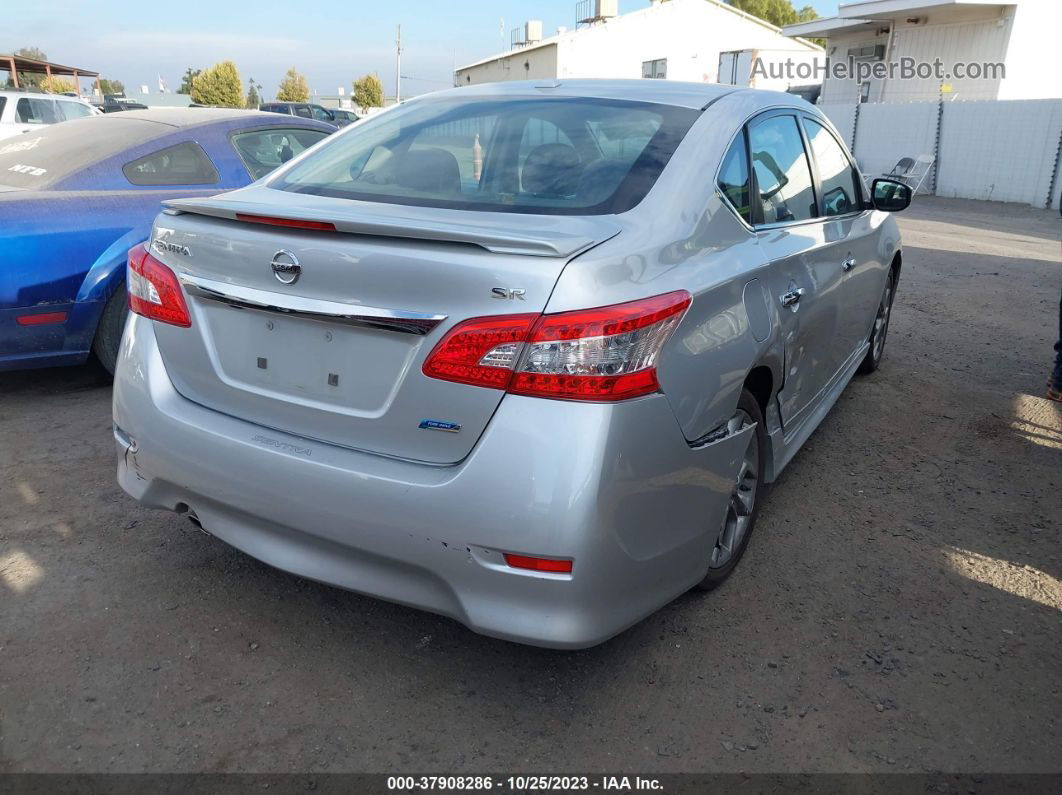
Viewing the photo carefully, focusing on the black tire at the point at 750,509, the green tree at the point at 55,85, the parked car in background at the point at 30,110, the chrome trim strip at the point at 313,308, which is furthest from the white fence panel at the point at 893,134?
the green tree at the point at 55,85

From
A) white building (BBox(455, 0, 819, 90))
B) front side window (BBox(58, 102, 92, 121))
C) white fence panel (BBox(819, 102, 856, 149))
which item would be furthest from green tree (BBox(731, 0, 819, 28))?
front side window (BBox(58, 102, 92, 121))

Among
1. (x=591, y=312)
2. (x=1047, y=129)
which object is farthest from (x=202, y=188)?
(x=1047, y=129)

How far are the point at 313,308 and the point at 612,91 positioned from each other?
1609 millimetres

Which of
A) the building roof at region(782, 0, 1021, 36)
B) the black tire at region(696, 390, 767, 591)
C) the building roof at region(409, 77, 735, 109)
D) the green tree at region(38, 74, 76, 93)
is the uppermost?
the building roof at region(782, 0, 1021, 36)

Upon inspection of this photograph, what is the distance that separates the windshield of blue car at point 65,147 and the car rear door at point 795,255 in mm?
3661

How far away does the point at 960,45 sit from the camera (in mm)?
23719

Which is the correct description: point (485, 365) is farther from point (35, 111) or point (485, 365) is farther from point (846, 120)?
point (846, 120)

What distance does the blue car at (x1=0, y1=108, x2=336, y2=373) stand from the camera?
430 cm

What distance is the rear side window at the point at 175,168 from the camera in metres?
4.95

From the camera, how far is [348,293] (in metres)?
2.22

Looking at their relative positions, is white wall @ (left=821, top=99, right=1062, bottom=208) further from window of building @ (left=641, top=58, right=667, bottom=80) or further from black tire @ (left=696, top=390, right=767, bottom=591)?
window of building @ (left=641, top=58, right=667, bottom=80)

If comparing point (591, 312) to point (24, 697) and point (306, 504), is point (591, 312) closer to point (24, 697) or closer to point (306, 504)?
point (306, 504)

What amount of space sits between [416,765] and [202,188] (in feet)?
13.2

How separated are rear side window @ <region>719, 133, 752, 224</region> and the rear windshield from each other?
7.2 inches
